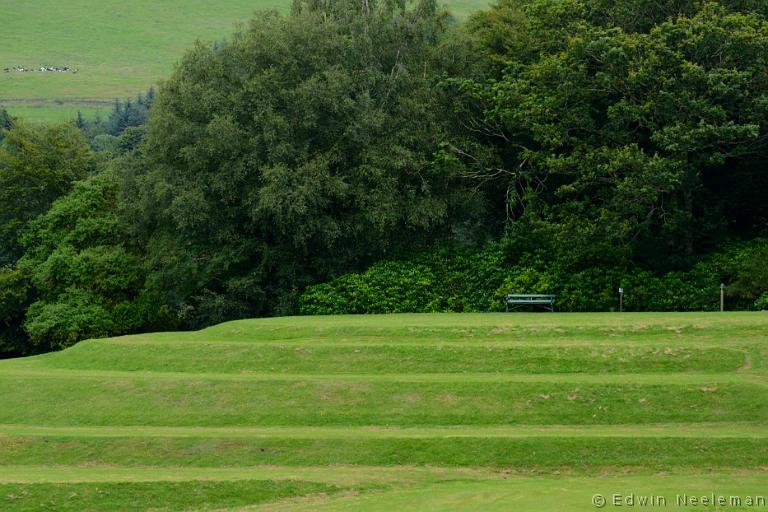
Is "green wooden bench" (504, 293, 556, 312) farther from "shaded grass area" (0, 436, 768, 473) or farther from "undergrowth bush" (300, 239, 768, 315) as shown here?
"shaded grass area" (0, 436, 768, 473)

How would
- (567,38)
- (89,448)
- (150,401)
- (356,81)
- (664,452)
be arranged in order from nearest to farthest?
(664,452), (89,448), (150,401), (567,38), (356,81)

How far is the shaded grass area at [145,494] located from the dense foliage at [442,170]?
2496 cm

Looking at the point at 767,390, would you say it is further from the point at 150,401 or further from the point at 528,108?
the point at 528,108

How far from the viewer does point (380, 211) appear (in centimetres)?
4938

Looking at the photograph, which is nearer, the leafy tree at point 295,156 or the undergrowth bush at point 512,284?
the undergrowth bush at point 512,284

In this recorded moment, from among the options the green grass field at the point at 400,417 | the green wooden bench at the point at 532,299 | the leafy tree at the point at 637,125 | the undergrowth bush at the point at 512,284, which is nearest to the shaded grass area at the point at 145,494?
the green grass field at the point at 400,417

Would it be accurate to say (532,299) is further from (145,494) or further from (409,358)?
(145,494)

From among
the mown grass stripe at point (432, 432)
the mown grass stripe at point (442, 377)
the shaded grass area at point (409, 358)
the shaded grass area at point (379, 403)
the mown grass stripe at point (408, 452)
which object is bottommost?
the mown grass stripe at point (408, 452)

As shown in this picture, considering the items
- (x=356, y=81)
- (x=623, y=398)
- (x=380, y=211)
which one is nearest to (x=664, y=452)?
(x=623, y=398)

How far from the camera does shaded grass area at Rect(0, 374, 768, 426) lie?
28.2 m

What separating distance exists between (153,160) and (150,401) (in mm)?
25683

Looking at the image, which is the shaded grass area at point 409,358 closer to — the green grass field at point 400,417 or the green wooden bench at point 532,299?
the green grass field at point 400,417

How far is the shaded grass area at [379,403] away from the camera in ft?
92.6

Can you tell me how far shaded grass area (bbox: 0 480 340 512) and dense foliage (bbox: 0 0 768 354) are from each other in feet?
81.9
